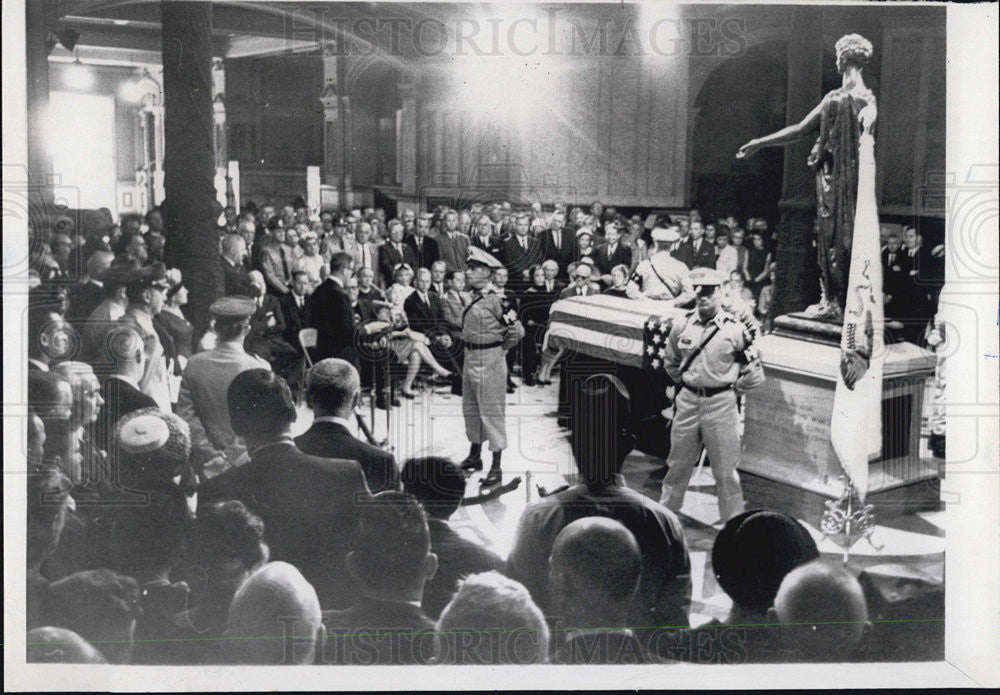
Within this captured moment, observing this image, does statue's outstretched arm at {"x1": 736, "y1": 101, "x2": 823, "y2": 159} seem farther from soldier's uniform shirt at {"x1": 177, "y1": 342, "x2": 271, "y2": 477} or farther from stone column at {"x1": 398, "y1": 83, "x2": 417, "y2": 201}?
soldier's uniform shirt at {"x1": 177, "y1": 342, "x2": 271, "y2": 477}

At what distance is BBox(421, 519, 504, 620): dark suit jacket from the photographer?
211 inches

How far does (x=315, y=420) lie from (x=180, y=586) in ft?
3.48

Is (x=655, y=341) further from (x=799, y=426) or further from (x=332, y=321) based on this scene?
(x=332, y=321)

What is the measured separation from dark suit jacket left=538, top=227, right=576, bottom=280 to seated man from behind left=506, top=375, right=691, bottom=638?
23.2 inches

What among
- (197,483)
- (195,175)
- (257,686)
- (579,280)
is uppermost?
(195,175)

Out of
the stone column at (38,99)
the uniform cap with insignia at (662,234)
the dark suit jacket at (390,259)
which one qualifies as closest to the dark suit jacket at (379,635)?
the dark suit jacket at (390,259)

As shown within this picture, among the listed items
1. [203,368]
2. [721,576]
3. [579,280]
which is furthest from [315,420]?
[721,576]

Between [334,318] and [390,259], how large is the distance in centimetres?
41

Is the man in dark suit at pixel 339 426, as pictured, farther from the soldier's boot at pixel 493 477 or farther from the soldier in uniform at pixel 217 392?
the soldier's boot at pixel 493 477

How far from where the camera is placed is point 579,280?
541 cm

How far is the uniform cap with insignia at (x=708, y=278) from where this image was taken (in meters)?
5.39

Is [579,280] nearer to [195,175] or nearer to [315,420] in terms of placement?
[315,420]

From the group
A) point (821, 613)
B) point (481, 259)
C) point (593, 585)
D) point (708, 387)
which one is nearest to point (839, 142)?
point (708, 387)

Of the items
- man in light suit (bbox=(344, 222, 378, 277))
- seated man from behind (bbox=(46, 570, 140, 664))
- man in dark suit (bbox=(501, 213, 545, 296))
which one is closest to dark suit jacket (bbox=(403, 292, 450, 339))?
man in light suit (bbox=(344, 222, 378, 277))
